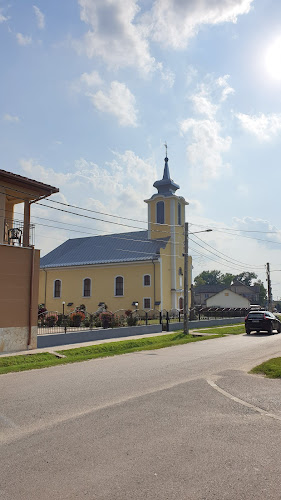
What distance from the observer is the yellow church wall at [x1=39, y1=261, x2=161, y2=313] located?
4297cm

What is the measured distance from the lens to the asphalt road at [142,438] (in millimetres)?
3973

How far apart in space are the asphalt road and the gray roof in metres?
33.9

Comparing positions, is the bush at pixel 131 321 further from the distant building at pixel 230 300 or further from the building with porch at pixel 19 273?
the distant building at pixel 230 300

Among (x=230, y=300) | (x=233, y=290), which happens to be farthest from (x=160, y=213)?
(x=233, y=290)

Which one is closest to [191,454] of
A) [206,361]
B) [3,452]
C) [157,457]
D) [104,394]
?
[157,457]

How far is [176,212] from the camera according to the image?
4672cm

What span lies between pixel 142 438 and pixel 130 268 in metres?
38.8

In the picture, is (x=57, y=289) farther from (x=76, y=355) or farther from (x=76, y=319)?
(x=76, y=355)

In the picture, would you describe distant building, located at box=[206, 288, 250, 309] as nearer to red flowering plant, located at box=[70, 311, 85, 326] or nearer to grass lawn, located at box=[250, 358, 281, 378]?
red flowering plant, located at box=[70, 311, 85, 326]

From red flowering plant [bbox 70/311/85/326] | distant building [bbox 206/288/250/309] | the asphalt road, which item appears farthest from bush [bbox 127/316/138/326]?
distant building [bbox 206/288/250/309]

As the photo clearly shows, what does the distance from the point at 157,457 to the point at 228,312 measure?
40623 millimetres

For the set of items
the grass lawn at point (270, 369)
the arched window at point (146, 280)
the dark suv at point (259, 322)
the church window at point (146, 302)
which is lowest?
the grass lawn at point (270, 369)

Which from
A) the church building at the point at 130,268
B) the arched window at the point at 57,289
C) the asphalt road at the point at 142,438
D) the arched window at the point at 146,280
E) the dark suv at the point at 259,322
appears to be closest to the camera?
the asphalt road at the point at 142,438

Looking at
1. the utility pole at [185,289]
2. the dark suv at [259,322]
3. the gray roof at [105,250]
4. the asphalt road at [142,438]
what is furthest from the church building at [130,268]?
the asphalt road at [142,438]
